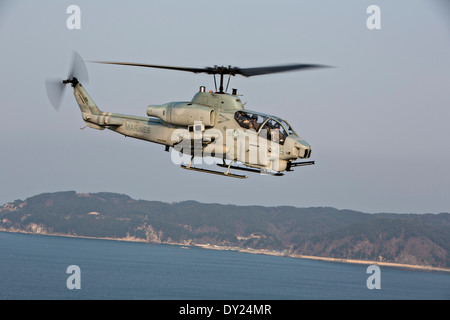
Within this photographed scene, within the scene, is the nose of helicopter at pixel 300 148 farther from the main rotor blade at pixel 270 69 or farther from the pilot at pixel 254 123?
the main rotor blade at pixel 270 69

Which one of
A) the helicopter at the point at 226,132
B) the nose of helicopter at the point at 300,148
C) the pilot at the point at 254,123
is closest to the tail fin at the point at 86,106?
the helicopter at the point at 226,132

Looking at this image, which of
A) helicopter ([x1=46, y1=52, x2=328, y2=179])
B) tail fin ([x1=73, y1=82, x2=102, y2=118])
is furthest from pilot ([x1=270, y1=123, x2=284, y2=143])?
tail fin ([x1=73, y1=82, x2=102, y2=118])

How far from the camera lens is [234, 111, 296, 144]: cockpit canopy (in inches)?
1059

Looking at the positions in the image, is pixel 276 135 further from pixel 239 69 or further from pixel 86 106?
pixel 86 106

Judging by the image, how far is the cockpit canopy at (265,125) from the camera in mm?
26891

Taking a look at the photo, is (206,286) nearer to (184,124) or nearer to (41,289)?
(41,289)

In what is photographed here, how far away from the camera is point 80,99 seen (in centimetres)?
3350

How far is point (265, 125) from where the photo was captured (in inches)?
1067

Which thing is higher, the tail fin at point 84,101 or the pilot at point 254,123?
the tail fin at point 84,101

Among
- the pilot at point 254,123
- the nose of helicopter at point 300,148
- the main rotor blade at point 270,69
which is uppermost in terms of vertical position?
the main rotor blade at point 270,69

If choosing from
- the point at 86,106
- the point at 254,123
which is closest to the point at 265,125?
the point at 254,123

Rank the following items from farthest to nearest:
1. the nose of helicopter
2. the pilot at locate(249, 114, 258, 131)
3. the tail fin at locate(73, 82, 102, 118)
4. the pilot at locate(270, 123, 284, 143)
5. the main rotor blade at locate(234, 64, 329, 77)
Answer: the tail fin at locate(73, 82, 102, 118) < the pilot at locate(249, 114, 258, 131) < the pilot at locate(270, 123, 284, 143) < the nose of helicopter < the main rotor blade at locate(234, 64, 329, 77)

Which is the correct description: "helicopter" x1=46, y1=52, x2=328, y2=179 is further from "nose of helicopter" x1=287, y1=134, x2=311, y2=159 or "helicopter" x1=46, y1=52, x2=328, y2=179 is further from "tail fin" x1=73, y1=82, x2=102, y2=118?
"tail fin" x1=73, y1=82, x2=102, y2=118
